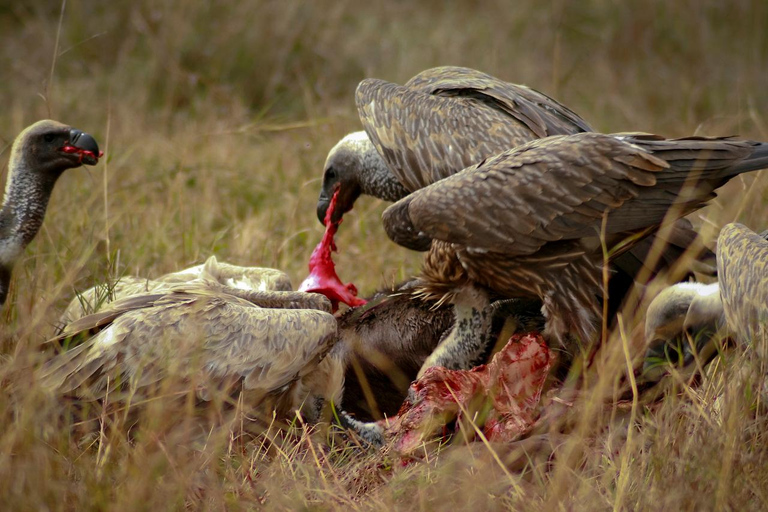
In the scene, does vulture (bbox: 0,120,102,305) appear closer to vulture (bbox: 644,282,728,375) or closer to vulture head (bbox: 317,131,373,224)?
vulture head (bbox: 317,131,373,224)

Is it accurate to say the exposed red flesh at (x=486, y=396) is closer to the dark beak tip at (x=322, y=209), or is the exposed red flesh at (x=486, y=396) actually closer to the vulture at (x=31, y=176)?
the dark beak tip at (x=322, y=209)

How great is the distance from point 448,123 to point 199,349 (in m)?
1.49

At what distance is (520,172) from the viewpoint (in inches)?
137

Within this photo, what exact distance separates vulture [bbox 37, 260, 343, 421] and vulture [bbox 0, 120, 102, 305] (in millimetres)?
399

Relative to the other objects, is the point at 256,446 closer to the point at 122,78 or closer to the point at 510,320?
the point at 510,320

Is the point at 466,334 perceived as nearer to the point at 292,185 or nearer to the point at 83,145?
the point at 83,145

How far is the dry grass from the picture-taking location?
8.41 ft

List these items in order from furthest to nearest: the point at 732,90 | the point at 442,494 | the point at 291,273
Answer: the point at 732,90 < the point at 291,273 < the point at 442,494

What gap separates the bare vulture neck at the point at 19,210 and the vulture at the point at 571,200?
138cm

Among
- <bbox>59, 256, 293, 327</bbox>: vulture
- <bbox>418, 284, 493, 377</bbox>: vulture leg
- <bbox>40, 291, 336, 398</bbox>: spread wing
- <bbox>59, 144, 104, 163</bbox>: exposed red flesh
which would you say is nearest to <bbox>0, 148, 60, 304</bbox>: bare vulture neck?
<bbox>59, 144, 104, 163</bbox>: exposed red flesh

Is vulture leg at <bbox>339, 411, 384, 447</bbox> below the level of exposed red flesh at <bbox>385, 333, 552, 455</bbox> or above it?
below

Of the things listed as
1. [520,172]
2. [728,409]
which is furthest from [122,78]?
[728,409]

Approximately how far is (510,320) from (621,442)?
1015 mm

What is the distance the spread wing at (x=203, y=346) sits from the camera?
318cm
